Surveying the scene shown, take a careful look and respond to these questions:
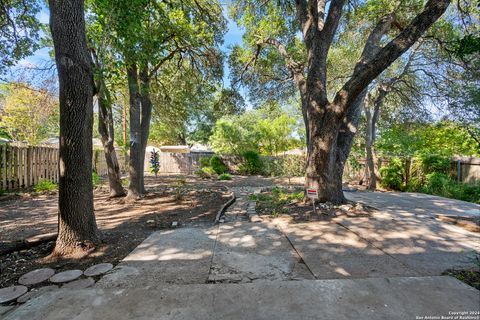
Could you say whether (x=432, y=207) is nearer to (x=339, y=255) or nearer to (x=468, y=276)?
(x=468, y=276)

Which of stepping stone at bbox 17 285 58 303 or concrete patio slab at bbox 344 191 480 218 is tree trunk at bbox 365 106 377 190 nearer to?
concrete patio slab at bbox 344 191 480 218

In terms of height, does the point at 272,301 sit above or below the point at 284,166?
below

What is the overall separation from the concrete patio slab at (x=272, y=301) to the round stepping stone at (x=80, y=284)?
0.11 meters

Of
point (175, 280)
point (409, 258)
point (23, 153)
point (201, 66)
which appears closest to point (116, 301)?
point (175, 280)

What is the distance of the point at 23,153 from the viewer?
802 centimetres

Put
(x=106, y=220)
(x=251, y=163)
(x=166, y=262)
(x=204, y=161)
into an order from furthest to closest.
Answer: (x=204, y=161) < (x=251, y=163) < (x=106, y=220) < (x=166, y=262)

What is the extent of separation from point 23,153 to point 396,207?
11.5m

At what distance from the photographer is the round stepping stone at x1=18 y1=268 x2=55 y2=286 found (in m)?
2.34

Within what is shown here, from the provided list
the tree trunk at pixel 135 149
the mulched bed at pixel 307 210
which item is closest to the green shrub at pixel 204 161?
the tree trunk at pixel 135 149

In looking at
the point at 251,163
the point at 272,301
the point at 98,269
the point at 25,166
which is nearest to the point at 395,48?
the point at 272,301

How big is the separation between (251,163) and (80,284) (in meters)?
13.4

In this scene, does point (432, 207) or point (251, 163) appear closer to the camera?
point (432, 207)

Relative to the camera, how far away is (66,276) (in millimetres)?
2412

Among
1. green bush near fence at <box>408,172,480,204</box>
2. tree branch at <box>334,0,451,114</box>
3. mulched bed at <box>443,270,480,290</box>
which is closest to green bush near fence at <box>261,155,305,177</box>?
green bush near fence at <box>408,172,480,204</box>
